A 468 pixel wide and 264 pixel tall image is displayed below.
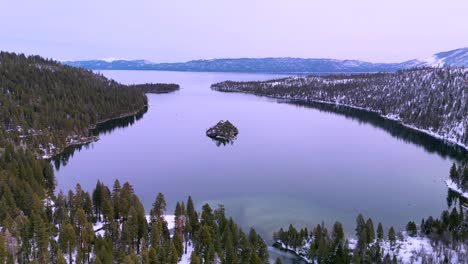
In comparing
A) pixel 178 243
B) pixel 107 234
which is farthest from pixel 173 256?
pixel 107 234

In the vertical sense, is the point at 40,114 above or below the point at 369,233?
above

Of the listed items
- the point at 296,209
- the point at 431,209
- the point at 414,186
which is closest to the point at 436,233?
the point at 431,209

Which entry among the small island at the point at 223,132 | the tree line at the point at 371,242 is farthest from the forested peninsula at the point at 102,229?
the small island at the point at 223,132

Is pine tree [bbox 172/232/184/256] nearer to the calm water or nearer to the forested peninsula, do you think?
the forested peninsula

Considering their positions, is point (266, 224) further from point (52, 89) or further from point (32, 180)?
point (52, 89)

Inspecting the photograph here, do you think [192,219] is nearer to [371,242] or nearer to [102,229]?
[102,229]

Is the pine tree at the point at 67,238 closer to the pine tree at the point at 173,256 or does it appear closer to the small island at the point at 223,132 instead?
the pine tree at the point at 173,256
